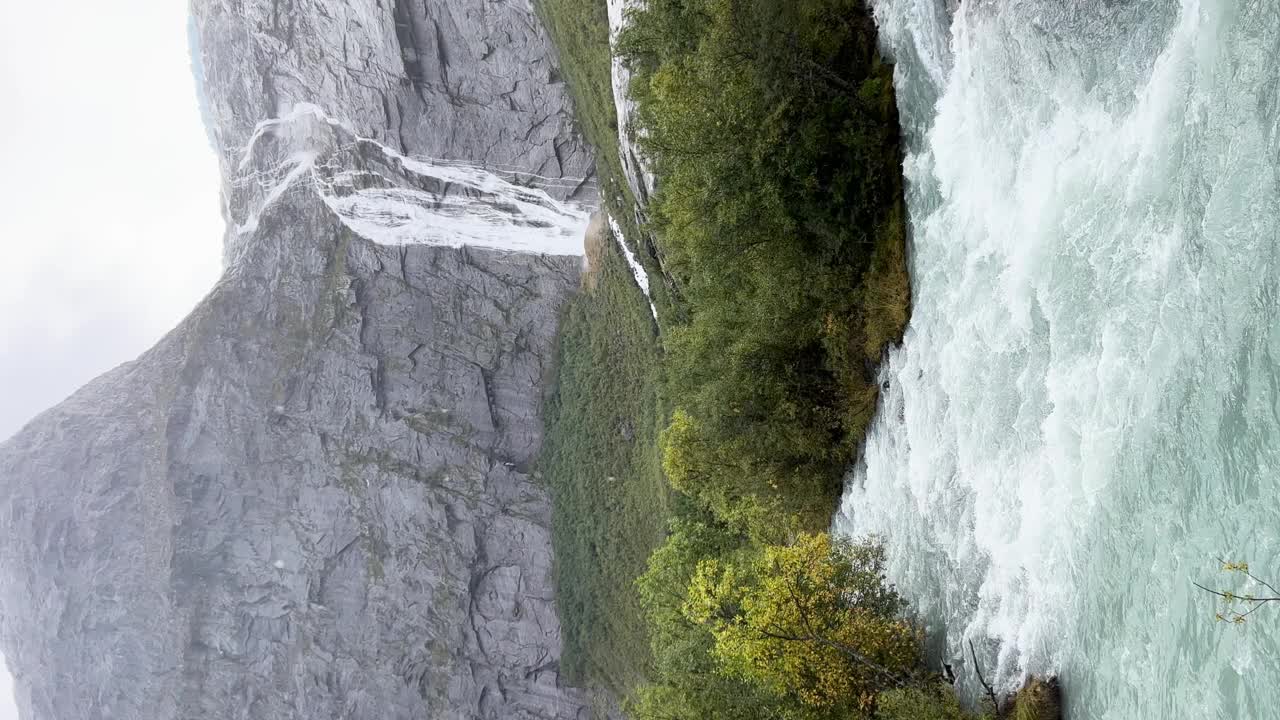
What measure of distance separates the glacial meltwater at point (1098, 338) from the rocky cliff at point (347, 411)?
35.4m

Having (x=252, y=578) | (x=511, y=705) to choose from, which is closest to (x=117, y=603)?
(x=252, y=578)

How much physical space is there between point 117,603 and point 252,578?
1231 cm

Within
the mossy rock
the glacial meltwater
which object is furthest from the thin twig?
the mossy rock

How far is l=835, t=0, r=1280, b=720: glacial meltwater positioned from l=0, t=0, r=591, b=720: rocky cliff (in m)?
35.4

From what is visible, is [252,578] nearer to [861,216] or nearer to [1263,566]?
[861,216]

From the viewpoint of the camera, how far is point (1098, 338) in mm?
15477

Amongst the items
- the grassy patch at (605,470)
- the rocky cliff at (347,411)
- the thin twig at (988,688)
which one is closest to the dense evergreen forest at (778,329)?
the thin twig at (988,688)

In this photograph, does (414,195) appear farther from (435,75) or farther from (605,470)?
(605,470)

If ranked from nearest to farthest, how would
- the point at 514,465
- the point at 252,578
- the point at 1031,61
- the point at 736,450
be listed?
1. the point at 1031,61
2. the point at 736,450
3. the point at 514,465
4. the point at 252,578

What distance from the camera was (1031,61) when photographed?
17172mm

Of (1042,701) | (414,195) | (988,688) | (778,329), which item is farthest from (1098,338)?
(414,195)

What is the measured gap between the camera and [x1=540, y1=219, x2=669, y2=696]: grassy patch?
49594 mm

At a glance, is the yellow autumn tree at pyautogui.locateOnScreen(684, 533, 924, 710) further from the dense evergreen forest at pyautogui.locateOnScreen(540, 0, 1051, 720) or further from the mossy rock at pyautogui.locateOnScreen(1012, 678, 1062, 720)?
the mossy rock at pyautogui.locateOnScreen(1012, 678, 1062, 720)

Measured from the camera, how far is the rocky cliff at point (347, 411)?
2253 inches
